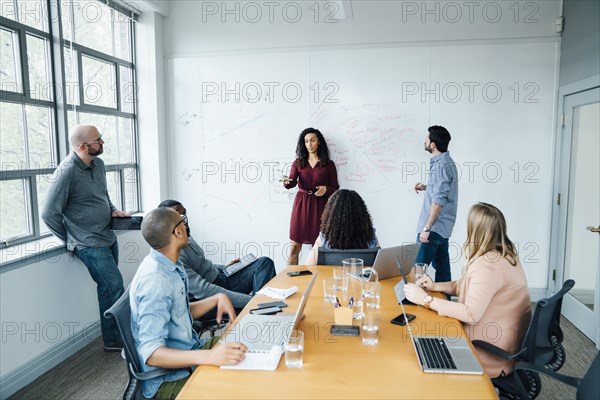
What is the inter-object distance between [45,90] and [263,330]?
8.71ft

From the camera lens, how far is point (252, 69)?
4.60 meters

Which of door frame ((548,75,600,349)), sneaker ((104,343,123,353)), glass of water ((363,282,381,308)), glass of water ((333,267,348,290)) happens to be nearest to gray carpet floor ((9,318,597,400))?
sneaker ((104,343,123,353))

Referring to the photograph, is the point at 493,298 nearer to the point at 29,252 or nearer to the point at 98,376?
the point at 98,376

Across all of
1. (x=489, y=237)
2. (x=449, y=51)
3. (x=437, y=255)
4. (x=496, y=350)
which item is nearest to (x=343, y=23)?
(x=449, y=51)

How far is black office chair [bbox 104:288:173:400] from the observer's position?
1655 mm

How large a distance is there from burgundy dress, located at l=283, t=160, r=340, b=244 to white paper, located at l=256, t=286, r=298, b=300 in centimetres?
191

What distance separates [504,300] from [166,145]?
3840 mm

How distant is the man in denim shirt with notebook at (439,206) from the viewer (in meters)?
3.67

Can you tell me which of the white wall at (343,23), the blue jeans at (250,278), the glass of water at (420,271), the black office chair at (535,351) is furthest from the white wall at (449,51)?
the black office chair at (535,351)

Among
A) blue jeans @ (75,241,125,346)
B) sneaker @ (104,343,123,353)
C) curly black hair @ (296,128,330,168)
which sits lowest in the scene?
sneaker @ (104,343,123,353)

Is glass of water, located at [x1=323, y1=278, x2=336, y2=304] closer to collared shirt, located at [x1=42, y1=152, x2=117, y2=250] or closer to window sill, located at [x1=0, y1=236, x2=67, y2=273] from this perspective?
collared shirt, located at [x1=42, y1=152, x2=117, y2=250]

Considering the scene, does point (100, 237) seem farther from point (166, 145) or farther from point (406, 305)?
point (406, 305)

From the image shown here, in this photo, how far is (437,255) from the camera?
390cm

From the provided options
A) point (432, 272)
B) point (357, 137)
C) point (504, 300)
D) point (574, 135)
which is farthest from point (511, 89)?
point (504, 300)
